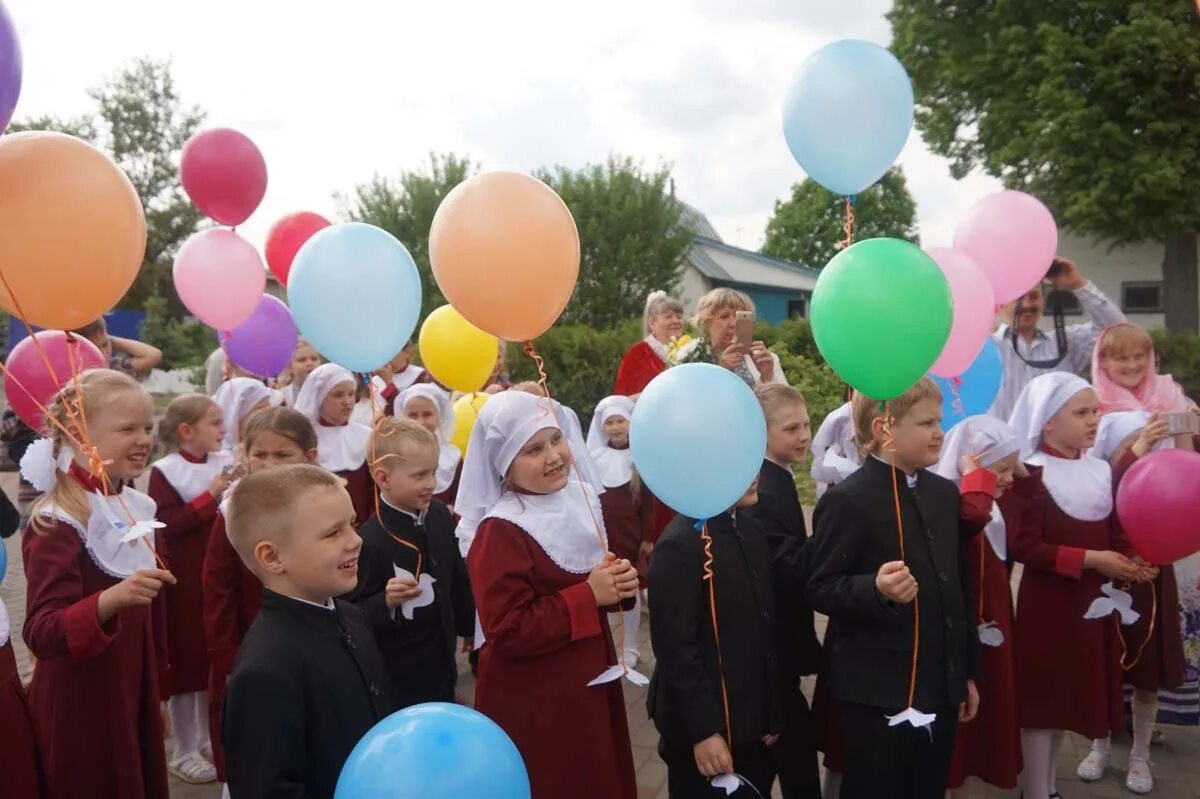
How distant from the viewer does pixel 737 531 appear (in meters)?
2.78

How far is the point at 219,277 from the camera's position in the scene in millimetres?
4730

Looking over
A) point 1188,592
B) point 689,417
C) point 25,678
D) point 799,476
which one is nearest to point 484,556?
point 689,417

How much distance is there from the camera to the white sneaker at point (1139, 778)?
3654mm

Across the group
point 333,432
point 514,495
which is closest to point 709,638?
point 514,495

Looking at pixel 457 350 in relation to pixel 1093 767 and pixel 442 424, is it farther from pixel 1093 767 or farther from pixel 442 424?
pixel 1093 767

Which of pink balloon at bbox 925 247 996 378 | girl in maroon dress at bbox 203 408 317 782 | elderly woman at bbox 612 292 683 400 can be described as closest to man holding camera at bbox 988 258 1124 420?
pink balloon at bbox 925 247 996 378

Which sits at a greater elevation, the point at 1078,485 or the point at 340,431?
the point at 340,431

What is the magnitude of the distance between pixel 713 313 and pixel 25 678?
4523mm

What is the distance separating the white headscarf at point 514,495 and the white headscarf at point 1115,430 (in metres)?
2.57

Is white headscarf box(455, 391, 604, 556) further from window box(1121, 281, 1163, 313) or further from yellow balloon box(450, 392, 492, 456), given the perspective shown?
window box(1121, 281, 1163, 313)

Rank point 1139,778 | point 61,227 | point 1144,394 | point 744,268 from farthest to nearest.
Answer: point 744,268 < point 1144,394 < point 1139,778 < point 61,227

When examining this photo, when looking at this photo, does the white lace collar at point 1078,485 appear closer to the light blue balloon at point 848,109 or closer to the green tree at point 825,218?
the light blue balloon at point 848,109

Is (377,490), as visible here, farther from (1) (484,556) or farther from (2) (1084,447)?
(2) (1084,447)

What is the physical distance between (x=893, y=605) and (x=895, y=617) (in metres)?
0.05
